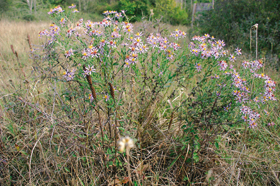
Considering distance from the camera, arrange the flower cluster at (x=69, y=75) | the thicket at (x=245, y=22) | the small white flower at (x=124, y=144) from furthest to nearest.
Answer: the thicket at (x=245, y=22)
the flower cluster at (x=69, y=75)
the small white flower at (x=124, y=144)

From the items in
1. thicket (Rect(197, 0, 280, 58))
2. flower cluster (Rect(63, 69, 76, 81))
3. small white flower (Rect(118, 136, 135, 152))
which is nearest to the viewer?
small white flower (Rect(118, 136, 135, 152))

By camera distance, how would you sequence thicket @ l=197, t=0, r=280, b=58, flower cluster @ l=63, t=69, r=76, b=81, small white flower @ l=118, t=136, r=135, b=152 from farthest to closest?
thicket @ l=197, t=0, r=280, b=58 < flower cluster @ l=63, t=69, r=76, b=81 < small white flower @ l=118, t=136, r=135, b=152

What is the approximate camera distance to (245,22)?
5422 millimetres

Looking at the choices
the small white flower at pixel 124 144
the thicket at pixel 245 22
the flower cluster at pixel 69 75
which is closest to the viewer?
the small white flower at pixel 124 144

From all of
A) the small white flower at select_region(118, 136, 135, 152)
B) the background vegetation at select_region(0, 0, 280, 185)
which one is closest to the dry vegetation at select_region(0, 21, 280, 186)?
the background vegetation at select_region(0, 0, 280, 185)

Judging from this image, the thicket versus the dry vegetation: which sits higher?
the thicket

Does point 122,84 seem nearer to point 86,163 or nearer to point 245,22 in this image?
point 86,163

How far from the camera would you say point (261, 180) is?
166 centimetres

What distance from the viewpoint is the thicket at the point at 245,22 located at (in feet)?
16.3

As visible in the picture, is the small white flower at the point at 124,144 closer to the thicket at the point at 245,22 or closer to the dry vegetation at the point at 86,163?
the dry vegetation at the point at 86,163

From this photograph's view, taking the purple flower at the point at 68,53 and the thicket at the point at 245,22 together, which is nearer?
the purple flower at the point at 68,53

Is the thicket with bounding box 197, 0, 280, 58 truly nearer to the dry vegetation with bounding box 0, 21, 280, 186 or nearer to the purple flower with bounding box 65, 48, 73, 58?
the dry vegetation with bounding box 0, 21, 280, 186

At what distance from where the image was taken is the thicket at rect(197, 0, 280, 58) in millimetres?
4969

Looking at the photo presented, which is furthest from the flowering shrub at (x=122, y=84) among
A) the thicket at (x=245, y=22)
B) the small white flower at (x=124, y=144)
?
the thicket at (x=245, y=22)
